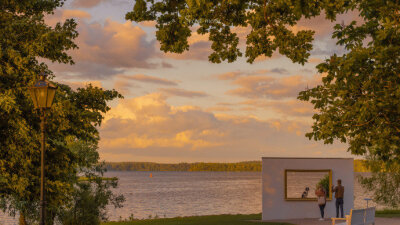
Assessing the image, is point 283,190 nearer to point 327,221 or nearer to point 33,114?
point 327,221

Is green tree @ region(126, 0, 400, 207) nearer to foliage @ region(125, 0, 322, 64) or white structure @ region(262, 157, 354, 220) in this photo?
foliage @ region(125, 0, 322, 64)

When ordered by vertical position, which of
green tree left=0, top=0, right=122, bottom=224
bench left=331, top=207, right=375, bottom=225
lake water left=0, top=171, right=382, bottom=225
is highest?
green tree left=0, top=0, right=122, bottom=224

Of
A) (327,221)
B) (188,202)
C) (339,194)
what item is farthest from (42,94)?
(188,202)

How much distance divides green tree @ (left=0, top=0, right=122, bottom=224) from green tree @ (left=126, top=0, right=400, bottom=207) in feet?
14.3

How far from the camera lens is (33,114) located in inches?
515

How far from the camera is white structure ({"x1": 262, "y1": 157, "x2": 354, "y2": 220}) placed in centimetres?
1941

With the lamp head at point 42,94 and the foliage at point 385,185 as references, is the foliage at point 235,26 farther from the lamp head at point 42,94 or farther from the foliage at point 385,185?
the foliage at point 385,185

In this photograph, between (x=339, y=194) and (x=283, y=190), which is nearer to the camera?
(x=339, y=194)

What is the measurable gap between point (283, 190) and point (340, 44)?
29.3 feet

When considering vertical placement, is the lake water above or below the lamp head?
below

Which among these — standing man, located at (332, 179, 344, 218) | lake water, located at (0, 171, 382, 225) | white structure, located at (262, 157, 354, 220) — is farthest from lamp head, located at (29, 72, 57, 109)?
lake water, located at (0, 171, 382, 225)

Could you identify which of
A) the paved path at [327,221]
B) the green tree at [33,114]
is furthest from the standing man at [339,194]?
the green tree at [33,114]

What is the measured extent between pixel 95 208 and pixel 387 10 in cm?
1478

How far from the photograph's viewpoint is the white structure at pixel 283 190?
1941 cm
